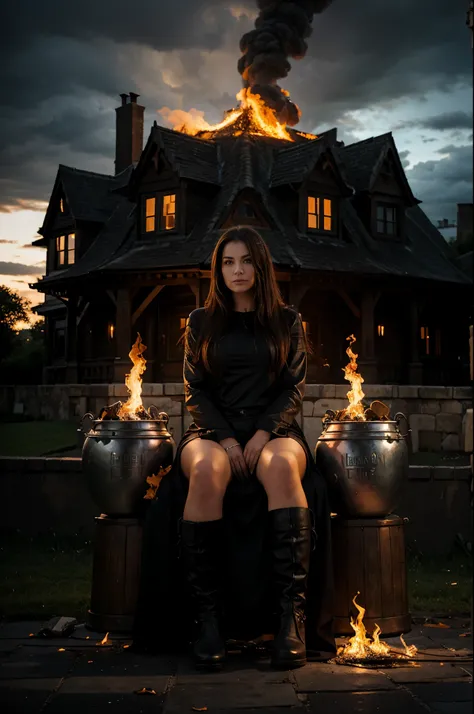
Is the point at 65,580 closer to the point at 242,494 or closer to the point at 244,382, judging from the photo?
the point at 242,494

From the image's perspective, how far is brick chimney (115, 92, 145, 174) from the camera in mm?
26078

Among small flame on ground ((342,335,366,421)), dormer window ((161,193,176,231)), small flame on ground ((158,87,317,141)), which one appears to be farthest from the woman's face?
small flame on ground ((158,87,317,141))

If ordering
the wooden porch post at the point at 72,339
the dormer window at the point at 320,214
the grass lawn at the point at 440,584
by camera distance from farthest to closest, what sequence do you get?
the wooden porch post at the point at 72,339
the dormer window at the point at 320,214
the grass lawn at the point at 440,584

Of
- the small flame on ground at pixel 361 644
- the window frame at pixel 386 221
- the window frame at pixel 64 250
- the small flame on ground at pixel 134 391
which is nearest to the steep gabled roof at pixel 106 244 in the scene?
the window frame at pixel 64 250

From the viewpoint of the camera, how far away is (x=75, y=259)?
22234 millimetres

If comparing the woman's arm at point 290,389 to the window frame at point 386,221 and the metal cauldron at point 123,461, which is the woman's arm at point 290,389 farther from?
the window frame at point 386,221

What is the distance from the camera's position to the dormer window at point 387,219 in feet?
70.7

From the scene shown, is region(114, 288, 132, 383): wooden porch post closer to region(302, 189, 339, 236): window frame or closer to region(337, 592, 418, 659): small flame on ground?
region(302, 189, 339, 236): window frame

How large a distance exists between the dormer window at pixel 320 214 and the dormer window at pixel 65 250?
23.4 ft

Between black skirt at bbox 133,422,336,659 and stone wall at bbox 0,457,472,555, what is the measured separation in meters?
3.09

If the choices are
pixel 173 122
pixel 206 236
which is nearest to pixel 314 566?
pixel 206 236

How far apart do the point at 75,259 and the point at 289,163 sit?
6532 millimetres

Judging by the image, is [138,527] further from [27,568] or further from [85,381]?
[85,381]

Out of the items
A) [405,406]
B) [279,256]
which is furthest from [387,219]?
[405,406]
